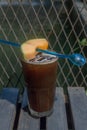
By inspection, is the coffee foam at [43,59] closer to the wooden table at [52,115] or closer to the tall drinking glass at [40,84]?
the tall drinking glass at [40,84]

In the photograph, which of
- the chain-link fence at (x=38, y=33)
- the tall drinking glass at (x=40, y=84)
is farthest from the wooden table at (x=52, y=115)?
the chain-link fence at (x=38, y=33)

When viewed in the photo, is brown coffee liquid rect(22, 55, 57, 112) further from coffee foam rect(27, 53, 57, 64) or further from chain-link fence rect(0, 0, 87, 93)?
chain-link fence rect(0, 0, 87, 93)

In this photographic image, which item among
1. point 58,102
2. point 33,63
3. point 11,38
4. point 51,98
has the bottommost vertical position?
point 11,38

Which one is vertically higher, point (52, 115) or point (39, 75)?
point (39, 75)

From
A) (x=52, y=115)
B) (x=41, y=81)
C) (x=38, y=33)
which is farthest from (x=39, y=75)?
(x=38, y=33)

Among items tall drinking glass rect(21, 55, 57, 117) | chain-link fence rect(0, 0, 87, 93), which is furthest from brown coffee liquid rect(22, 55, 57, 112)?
chain-link fence rect(0, 0, 87, 93)

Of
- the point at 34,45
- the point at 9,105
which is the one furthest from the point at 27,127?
the point at 34,45

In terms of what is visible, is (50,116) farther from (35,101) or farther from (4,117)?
(4,117)

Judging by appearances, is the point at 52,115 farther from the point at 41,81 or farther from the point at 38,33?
the point at 38,33
